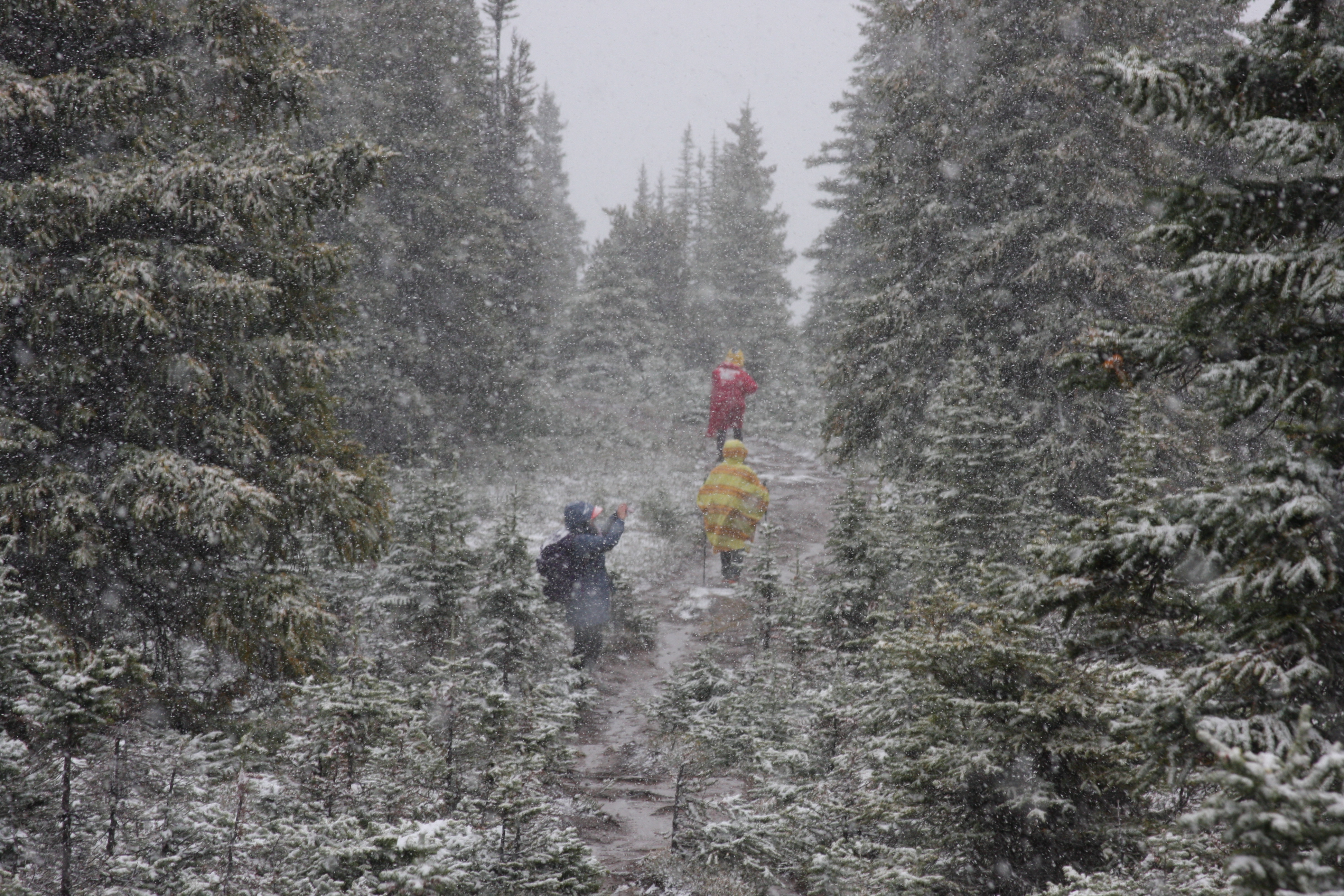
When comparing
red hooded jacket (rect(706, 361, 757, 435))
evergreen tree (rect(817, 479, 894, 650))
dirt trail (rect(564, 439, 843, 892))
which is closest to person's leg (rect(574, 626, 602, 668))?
dirt trail (rect(564, 439, 843, 892))

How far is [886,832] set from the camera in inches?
220

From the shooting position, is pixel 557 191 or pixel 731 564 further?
pixel 557 191

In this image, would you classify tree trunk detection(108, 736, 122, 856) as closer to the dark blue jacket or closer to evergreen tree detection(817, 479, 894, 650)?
the dark blue jacket

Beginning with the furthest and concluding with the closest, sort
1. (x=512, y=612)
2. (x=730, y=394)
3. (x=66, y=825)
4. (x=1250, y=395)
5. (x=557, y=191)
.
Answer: (x=557, y=191) < (x=730, y=394) < (x=512, y=612) < (x=66, y=825) < (x=1250, y=395)

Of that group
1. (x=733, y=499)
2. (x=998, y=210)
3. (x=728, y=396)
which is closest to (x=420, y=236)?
Answer: (x=728, y=396)

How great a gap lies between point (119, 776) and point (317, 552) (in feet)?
23.7

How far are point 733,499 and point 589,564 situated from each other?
12.8 feet

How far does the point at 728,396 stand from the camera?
2195cm

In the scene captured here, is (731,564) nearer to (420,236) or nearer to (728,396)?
(728,396)

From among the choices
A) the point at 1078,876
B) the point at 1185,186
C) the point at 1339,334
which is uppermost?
the point at 1185,186

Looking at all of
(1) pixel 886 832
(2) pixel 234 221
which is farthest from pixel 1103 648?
(2) pixel 234 221

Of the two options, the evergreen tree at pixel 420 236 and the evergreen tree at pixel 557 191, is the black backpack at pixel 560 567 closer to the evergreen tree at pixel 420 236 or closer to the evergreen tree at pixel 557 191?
the evergreen tree at pixel 420 236

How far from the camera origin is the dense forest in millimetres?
3365

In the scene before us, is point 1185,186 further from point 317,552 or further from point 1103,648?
point 317,552
